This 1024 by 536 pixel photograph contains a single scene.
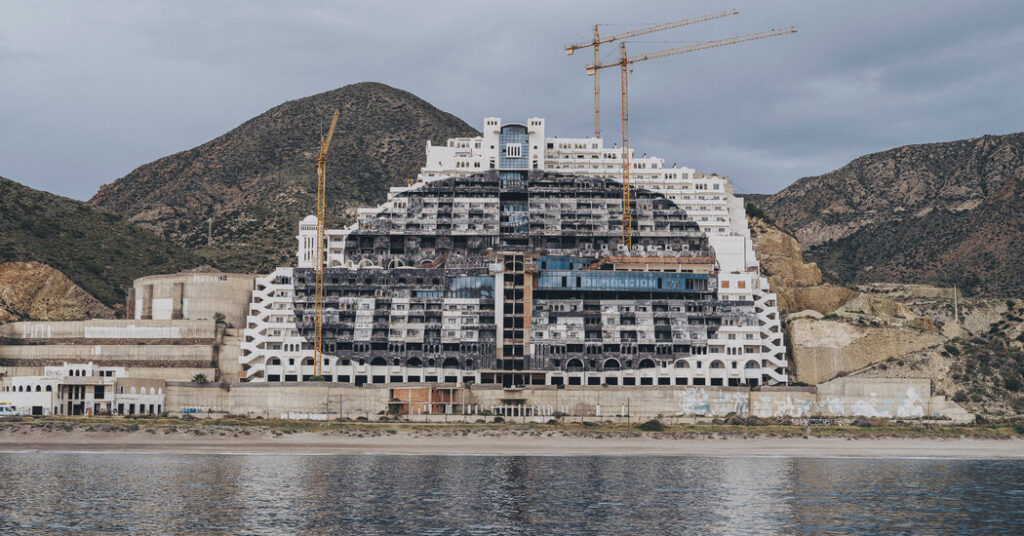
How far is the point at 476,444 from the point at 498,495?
4770 centimetres

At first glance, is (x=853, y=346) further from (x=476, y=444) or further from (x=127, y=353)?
(x=127, y=353)

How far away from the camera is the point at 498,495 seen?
101875mm

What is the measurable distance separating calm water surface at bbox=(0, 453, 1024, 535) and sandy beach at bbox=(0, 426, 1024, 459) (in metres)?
6.92

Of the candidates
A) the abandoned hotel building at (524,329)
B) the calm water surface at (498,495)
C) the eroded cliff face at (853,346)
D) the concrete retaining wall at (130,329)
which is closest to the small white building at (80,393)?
the concrete retaining wall at (130,329)

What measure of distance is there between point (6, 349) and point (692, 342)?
107822mm

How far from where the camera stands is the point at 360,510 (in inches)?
3629

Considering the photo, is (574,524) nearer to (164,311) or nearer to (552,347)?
(552,347)

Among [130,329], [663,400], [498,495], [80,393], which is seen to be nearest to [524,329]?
[663,400]

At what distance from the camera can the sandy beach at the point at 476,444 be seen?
144m

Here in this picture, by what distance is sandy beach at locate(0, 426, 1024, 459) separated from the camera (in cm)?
14375

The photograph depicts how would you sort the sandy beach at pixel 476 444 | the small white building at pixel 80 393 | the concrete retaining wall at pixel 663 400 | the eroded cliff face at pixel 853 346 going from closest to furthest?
the sandy beach at pixel 476 444 → the small white building at pixel 80 393 → the concrete retaining wall at pixel 663 400 → the eroded cliff face at pixel 853 346

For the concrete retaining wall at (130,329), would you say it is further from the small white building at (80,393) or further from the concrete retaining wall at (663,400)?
the concrete retaining wall at (663,400)

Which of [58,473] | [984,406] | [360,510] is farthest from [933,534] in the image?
[984,406]

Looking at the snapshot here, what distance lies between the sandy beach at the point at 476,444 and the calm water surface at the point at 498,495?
6.92 m
